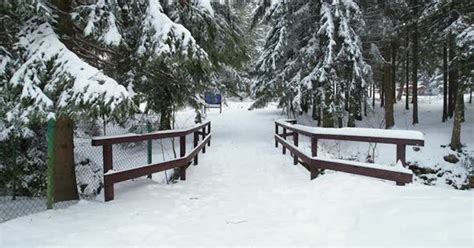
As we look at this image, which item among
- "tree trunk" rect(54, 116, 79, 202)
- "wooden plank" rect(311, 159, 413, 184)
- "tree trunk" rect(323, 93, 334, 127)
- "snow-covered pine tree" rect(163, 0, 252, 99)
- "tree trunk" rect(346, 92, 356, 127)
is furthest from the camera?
"tree trunk" rect(346, 92, 356, 127)

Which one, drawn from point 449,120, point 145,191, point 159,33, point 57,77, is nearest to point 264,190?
point 145,191

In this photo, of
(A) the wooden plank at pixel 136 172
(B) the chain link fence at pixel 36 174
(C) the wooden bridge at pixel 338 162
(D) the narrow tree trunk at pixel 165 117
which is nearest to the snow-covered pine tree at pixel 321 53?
(D) the narrow tree trunk at pixel 165 117

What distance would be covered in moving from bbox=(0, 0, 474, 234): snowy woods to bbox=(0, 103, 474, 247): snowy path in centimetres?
107

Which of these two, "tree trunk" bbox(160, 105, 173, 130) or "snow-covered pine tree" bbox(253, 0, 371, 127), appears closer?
"tree trunk" bbox(160, 105, 173, 130)

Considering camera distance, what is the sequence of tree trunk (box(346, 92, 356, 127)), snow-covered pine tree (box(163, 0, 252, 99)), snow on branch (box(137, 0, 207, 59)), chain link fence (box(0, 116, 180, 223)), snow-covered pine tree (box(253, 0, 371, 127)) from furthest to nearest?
1. tree trunk (box(346, 92, 356, 127))
2. snow-covered pine tree (box(253, 0, 371, 127))
3. chain link fence (box(0, 116, 180, 223))
4. snow-covered pine tree (box(163, 0, 252, 99))
5. snow on branch (box(137, 0, 207, 59))

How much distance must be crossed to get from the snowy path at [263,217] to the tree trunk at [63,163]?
0.83m

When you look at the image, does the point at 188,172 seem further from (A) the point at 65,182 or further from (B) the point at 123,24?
(B) the point at 123,24

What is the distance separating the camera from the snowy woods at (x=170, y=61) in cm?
451

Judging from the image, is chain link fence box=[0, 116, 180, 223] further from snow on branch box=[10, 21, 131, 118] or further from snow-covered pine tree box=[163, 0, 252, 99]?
snow-covered pine tree box=[163, 0, 252, 99]

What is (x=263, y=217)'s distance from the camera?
474 cm

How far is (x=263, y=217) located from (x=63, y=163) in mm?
3428

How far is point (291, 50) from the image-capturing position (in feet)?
54.6

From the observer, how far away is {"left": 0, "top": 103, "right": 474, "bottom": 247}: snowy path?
12.5 feet

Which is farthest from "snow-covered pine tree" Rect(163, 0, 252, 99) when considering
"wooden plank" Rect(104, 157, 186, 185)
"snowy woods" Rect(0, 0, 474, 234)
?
"wooden plank" Rect(104, 157, 186, 185)
